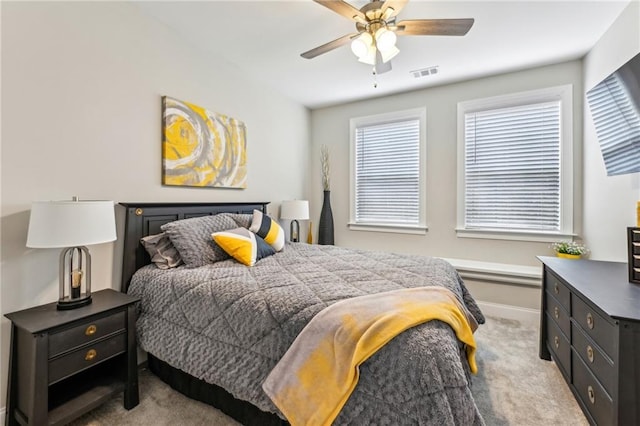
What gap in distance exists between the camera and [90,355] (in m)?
1.55

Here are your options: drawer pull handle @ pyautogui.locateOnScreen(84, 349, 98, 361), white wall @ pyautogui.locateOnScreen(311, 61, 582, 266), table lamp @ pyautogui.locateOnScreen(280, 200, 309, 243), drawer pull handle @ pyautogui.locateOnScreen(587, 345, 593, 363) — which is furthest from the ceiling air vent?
drawer pull handle @ pyautogui.locateOnScreen(84, 349, 98, 361)

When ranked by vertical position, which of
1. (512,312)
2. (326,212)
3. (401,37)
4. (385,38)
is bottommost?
(512,312)

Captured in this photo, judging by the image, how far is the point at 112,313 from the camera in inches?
65.1

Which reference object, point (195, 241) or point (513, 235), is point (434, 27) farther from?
point (513, 235)

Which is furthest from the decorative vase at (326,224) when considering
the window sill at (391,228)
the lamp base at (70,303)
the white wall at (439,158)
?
the lamp base at (70,303)

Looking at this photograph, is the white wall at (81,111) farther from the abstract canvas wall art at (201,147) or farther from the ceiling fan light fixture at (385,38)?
the ceiling fan light fixture at (385,38)

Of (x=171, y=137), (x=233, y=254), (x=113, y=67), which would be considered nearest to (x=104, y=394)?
(x=233, y=254)

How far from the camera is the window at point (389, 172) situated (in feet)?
12.5

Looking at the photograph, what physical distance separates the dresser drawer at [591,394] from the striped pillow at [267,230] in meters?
2.22

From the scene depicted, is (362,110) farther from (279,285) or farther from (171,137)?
(279,285)

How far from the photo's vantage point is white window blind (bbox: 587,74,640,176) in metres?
1.82

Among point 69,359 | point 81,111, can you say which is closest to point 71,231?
point 69,359

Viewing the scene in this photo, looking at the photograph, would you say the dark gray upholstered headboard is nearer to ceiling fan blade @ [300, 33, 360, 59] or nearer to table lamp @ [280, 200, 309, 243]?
table lamp @ [280, 200, 309, 243]

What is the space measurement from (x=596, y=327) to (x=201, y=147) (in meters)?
3.03
